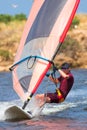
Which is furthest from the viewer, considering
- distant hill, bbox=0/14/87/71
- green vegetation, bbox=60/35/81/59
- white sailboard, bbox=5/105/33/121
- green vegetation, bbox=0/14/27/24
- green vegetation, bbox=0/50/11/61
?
green vegetation, bbox=0/14/27/24

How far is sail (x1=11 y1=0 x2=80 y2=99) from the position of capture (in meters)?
14.4

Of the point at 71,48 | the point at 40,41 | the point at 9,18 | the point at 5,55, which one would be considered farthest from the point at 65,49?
the point at 40,41

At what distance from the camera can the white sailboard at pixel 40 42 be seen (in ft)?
47.3

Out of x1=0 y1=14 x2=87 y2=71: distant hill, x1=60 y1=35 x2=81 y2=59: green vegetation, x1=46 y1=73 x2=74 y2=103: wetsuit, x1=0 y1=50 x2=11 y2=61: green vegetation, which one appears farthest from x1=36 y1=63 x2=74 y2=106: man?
x1=0 y1=50 x2=11 y2=61: green vegetation

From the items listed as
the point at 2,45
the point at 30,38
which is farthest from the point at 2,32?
the point at 30,38

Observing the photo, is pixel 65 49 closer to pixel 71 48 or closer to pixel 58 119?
pixel 71 48

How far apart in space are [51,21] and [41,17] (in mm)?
415

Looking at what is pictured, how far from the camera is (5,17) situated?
84.1 metres

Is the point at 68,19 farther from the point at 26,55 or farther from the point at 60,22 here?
the point at 26,55

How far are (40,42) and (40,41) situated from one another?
3cm

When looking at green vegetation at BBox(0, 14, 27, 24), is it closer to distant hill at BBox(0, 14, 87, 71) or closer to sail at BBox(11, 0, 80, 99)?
distant hill at BBox(0, 14, 87, 71)

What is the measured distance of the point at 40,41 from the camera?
1495 centimetres

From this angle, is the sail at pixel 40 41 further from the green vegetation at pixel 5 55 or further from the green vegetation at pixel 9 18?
the green vegetation at pixel 9 18

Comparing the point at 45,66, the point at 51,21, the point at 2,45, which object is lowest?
the point at 2,45
